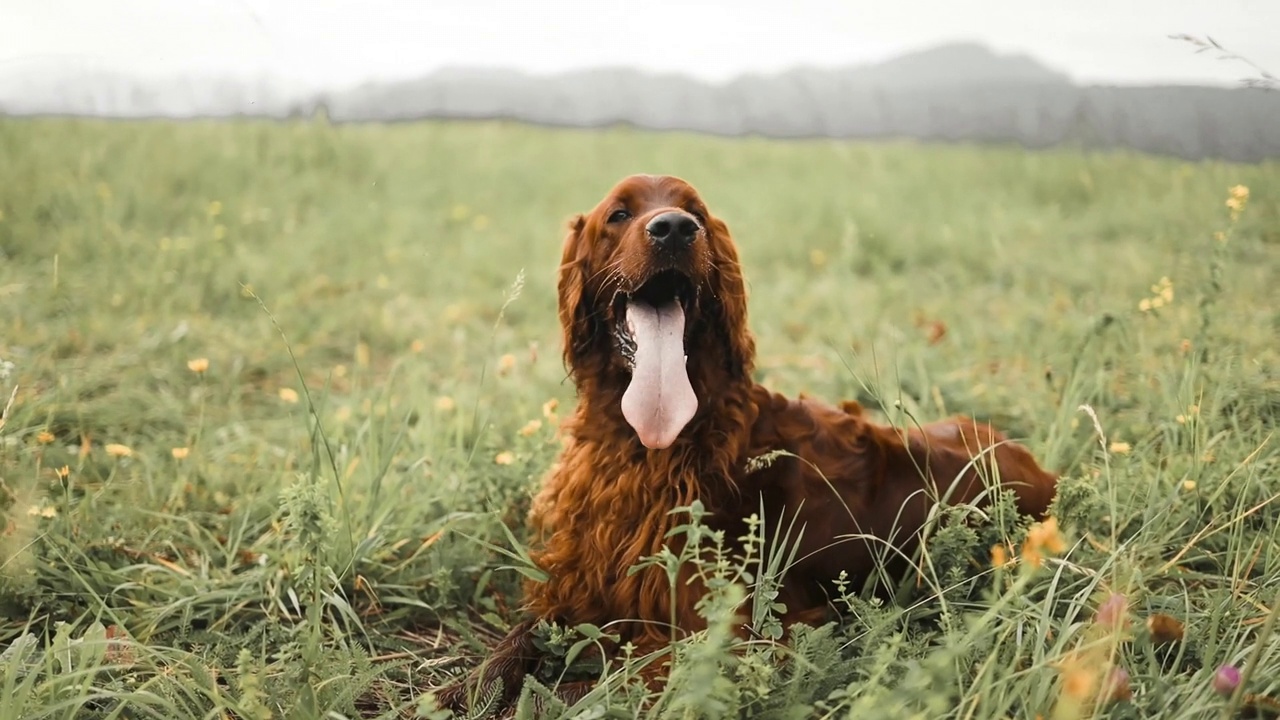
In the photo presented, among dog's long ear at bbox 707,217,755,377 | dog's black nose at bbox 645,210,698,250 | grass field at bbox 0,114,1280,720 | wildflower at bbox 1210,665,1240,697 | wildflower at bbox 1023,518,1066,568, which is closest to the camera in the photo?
wildflower at bbox 1023,518,1066,568

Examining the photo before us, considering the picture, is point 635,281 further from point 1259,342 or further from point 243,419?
point 1259,342

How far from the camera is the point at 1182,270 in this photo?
16.4 feet

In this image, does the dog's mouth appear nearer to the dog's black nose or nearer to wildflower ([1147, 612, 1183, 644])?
the dog's black nose

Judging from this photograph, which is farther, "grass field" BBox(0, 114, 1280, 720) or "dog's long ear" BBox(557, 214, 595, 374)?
"dog's long ear" BBox(557, 214, 595, 374)

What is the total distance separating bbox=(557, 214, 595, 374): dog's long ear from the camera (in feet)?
7.88

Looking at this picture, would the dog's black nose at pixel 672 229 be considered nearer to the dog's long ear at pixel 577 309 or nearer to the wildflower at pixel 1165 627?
the dog's long ear at pixel 577 309

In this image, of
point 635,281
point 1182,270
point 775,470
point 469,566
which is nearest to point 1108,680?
point 775,470

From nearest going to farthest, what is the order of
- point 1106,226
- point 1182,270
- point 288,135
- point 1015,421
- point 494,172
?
point 1015,421 < point 1182,270 < point 1106,226 < point 288,135 < point 494,172

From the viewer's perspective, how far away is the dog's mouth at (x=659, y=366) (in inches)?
86.5

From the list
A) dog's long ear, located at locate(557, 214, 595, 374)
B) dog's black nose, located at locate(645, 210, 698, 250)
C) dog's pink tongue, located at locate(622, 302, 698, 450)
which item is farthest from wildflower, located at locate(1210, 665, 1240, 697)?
dog's long ear, located at locate(557, 214, 595, 374)

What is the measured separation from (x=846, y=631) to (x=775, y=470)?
41 cm

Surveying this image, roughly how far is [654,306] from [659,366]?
18 centimetres

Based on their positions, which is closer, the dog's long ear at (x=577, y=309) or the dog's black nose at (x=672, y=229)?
the dog's black nose at (x=672, y=229)

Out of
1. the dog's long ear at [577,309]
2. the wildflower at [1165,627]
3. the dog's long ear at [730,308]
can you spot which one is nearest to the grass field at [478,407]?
the wildflower at [1165,627]
